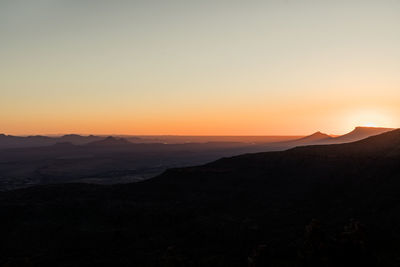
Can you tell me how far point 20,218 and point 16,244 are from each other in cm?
921

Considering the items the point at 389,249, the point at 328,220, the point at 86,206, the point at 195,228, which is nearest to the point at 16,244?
the point at 86,206

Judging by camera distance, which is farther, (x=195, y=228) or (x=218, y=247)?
(x=195, y=228)

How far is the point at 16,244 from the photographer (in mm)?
43969

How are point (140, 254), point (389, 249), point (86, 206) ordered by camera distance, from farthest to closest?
point (86, 206), point (140, 254), point (389, 249)

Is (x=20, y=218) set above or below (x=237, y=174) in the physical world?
below

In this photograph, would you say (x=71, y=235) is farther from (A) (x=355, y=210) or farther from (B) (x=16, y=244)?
(A) (x=355, y=210)

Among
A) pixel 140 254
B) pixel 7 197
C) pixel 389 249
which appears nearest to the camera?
pixel 389 249

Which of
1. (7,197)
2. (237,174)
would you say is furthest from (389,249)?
(7,197)

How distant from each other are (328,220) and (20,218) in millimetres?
43974

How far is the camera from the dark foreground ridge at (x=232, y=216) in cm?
3222

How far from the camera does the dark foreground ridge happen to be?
106 feet

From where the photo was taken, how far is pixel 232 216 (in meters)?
50.2

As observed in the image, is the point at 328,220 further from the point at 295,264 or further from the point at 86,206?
the point at 86,206

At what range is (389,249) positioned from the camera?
1291 inches
